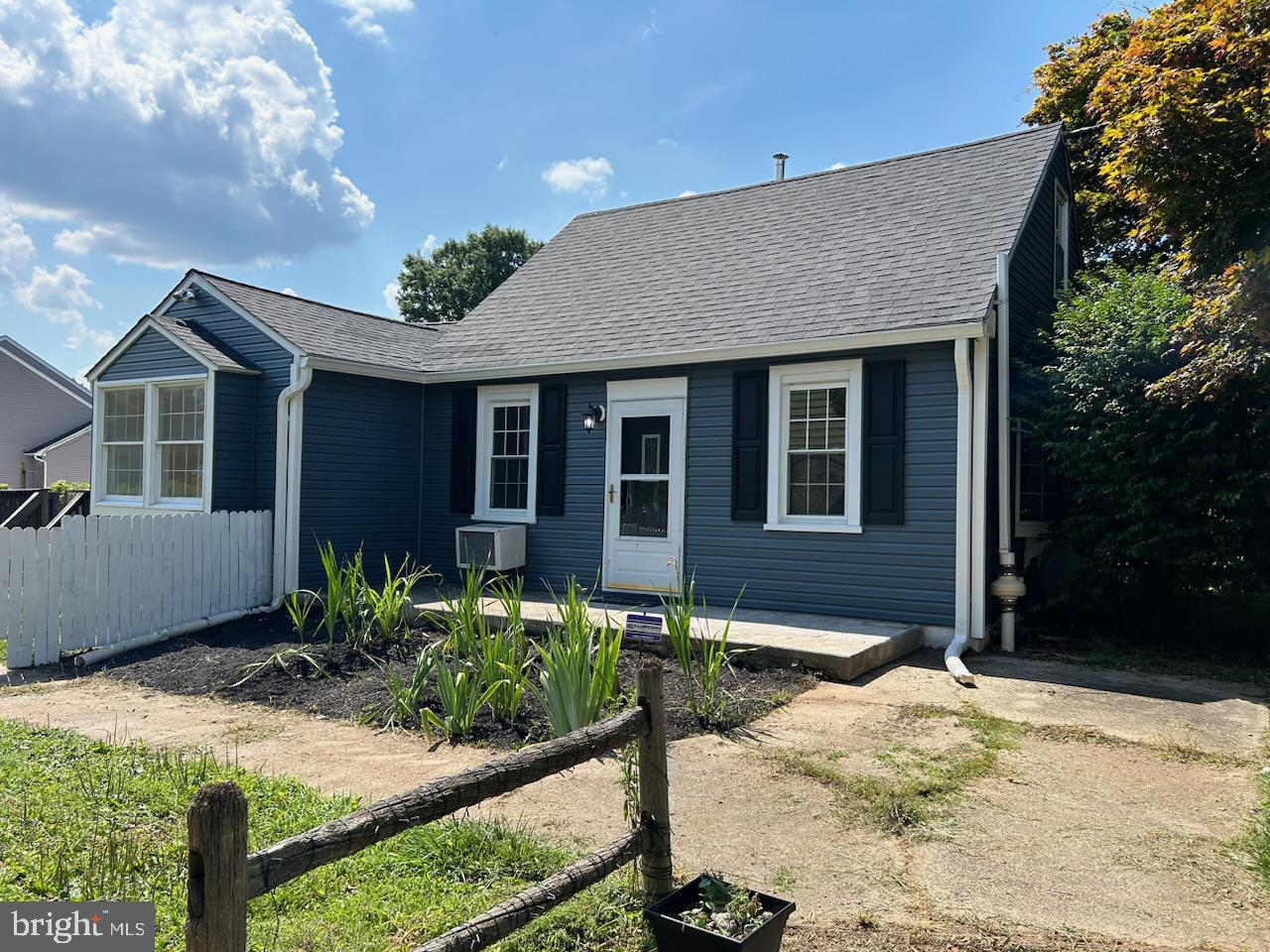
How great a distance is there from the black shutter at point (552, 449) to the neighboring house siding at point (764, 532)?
0.34 feet

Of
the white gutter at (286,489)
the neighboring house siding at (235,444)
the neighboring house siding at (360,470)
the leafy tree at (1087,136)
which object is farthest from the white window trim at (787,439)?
the leafy tree at (1087,136)

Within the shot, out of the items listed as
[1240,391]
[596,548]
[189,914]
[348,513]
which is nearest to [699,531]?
[596,548]

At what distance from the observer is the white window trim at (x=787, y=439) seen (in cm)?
849

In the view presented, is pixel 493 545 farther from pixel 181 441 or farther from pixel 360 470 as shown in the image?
pixel 181 441

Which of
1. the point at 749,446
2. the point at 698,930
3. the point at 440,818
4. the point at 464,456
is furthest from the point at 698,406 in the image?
the point at 698,930

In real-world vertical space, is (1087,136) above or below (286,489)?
above

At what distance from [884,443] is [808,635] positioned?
2068mm

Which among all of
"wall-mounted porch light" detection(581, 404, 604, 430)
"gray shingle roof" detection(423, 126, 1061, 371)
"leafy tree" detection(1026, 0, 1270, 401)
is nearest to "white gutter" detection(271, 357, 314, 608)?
"gray shingle roof" detection(423, 126, 1061, 371)

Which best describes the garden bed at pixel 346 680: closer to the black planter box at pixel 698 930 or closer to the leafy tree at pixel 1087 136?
the black planter box at pixel 698 930

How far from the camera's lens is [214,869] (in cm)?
178

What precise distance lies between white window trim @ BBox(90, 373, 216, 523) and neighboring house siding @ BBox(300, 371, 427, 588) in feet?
3.43

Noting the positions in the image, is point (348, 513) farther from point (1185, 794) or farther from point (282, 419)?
point (1185, 794)

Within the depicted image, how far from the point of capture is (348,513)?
34.7 feet
